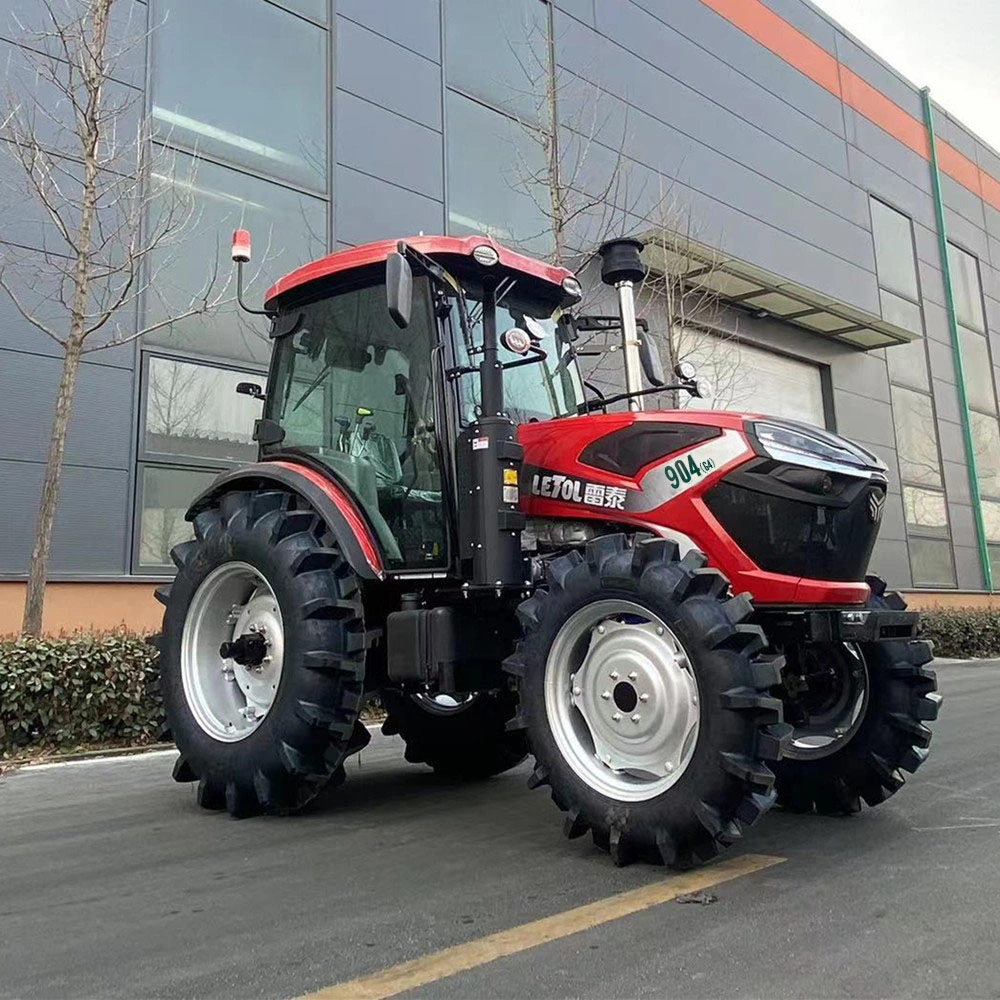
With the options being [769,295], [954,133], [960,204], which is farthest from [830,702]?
[954,133]

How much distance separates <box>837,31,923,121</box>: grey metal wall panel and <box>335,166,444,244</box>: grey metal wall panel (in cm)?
1570

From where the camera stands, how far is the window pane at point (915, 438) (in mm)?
22656

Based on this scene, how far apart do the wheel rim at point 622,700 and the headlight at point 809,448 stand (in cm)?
91

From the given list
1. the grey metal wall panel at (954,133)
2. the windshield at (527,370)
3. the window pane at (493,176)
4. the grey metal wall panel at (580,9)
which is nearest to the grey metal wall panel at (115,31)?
the window pane at (493,176)

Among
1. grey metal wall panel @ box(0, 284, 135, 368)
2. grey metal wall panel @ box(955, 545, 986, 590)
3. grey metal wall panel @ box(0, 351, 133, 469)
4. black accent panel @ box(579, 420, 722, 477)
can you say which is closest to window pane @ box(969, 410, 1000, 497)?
grey metal wall panel @ box(955, 545, 986, 590)

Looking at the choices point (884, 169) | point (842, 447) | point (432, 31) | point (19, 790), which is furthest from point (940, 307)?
point (19, 790)

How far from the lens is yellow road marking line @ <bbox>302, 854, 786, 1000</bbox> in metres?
2.41

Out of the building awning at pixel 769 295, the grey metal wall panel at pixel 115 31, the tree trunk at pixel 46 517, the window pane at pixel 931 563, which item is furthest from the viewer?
the window pane at pixel 931 563

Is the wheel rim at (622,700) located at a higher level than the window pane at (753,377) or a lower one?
lower

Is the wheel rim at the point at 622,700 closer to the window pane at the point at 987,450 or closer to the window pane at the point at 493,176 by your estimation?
the window pane at the point at 493,176

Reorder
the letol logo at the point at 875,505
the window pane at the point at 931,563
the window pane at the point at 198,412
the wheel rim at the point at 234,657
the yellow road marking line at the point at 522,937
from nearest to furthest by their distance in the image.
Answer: the yellow road marking line at the point at 522,937, the letol logo at the point at 875,505, the wheel rim at the point at 234,657, the window pane at the point at 198,412, the window pane at the point at 931,563

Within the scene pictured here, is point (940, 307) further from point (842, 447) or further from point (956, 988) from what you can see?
point (956, 988)

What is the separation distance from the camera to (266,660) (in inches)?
186

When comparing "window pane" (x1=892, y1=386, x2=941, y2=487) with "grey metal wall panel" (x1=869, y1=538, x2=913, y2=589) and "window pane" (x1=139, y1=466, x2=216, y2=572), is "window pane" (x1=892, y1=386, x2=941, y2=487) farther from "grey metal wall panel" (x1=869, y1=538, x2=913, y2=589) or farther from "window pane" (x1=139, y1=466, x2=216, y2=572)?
"window pane" (x1=139, y1=466, x2=216, y2=572)
